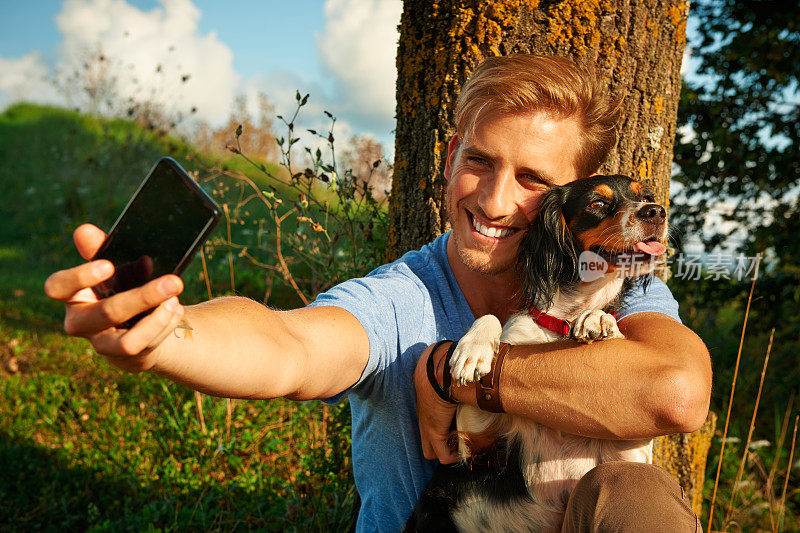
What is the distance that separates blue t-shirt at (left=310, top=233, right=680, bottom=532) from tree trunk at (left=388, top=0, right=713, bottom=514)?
2.22 feet

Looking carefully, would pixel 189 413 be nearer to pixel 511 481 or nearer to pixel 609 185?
pixel 511 481

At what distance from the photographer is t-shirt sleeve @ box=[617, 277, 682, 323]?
1858 millimetres

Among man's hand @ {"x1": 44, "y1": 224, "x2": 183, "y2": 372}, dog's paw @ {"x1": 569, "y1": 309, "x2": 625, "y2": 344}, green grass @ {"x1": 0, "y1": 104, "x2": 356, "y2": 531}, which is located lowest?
green grass @ {"x1": 0, "y1": 104, "x2": 356, "y2": 531}

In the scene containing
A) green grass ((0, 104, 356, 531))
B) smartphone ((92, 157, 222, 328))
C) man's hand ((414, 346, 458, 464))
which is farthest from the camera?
green grass ((0, 104, 356, 531))

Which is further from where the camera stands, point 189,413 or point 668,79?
point 189,413

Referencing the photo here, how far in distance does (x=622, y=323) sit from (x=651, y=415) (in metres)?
0.39

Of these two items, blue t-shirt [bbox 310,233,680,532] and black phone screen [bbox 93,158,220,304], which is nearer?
black phone screen [bbox 93,158,220,304]

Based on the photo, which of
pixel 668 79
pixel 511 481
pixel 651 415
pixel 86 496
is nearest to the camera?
pixel 651 415

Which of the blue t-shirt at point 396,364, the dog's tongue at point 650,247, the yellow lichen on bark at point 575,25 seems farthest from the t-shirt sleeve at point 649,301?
the yellow lichen on bark at point 575,25

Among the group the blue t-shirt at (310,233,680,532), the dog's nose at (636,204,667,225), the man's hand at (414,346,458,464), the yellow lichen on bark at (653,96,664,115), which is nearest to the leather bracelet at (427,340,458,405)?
the man's hand at (414,346,458,464)

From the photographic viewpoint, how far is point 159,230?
1077 millimetres

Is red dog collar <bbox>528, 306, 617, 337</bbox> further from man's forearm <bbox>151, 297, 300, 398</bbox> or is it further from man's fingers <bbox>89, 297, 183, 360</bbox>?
man's fingers <bbox>89, 297, 183, 360</bbox>

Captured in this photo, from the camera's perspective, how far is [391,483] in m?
1.93

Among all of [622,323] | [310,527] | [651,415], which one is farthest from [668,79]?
[310,527]
